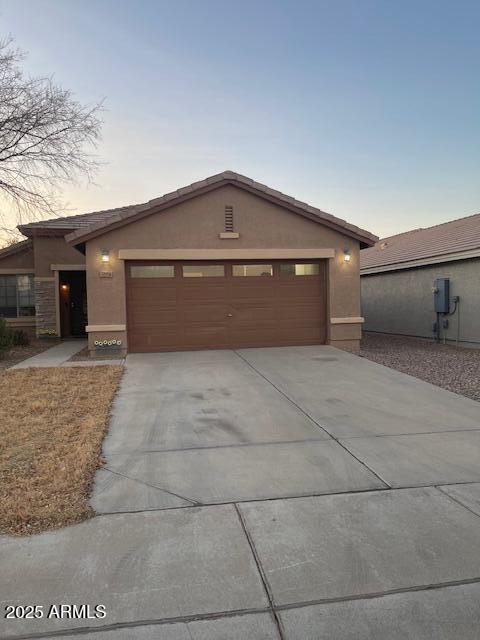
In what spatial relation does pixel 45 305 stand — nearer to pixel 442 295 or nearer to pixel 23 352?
pixel 23 352

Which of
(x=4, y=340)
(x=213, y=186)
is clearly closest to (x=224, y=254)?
(x=213, y=186)

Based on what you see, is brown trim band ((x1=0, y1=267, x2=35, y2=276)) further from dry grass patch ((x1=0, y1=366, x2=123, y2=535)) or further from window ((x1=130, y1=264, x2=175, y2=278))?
dry grass patch ((x1=0, y1=366, x2=123, y2=535))

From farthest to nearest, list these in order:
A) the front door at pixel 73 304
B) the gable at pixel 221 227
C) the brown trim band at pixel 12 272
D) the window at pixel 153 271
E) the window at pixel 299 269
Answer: the brown trim band at pixel 12 272
the front door at pixel 73 304
the window at pixel 299 269
the window at pixel 153 271
the gable at pixel 221 227

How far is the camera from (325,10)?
1228 centimetres

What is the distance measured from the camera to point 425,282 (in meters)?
16.1

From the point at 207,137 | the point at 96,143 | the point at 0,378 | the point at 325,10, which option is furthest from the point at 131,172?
the point at 0,378

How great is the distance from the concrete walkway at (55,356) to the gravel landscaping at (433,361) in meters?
7.97

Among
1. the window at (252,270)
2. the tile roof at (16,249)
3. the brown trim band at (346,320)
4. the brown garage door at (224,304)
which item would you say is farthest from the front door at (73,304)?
the brown trim band at (346,320)

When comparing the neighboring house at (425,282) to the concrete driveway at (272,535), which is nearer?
the concrete driveway at (272,535)

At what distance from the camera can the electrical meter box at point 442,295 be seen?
14422mm

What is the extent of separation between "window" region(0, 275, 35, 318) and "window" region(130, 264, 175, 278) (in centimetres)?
760

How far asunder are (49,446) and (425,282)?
47.4 ft

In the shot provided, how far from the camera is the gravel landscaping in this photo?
27.5ft

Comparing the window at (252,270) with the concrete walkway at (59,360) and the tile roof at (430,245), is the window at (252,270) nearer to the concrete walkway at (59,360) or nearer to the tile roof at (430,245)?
the concrete walkway at (59,360)
